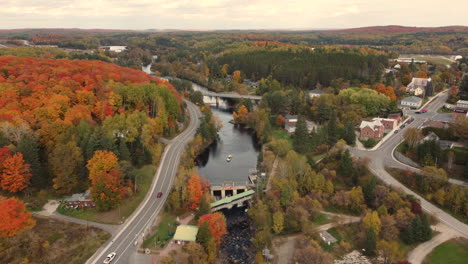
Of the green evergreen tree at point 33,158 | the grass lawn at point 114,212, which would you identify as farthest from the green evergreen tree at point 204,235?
the green evergreen tree at point 33,158

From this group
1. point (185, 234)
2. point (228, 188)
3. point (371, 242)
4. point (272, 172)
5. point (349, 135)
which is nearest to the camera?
point (371, 242)

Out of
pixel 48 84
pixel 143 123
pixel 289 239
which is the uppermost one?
pixel 48 84

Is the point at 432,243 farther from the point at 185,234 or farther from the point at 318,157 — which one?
the point at 185,234

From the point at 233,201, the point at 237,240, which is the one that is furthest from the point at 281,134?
the point at 237,240

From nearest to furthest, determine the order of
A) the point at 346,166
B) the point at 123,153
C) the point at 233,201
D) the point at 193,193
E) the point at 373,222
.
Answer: the point at 373,222 → the point at 193,193 → the point at 233,201 → the point at 346,166 → the point at 123,153

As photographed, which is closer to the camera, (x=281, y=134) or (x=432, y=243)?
(x=432, y=243)

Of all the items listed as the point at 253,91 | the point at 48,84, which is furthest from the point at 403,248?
the point at 253,91

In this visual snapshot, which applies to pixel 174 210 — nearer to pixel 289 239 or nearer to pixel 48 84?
pixel 289 239

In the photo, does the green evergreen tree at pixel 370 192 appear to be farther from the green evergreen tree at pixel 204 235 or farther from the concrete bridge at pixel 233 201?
the green evergreen tree at pixel 204 235

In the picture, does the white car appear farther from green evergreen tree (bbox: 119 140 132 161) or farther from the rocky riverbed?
green evergreen tree (bbox: 119 140 132 161)
